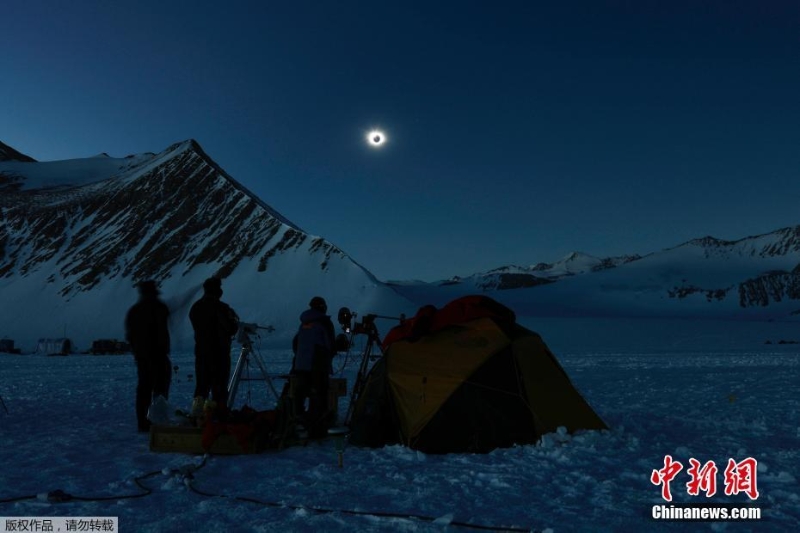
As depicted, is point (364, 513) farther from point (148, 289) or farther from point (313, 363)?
point (148, 289)

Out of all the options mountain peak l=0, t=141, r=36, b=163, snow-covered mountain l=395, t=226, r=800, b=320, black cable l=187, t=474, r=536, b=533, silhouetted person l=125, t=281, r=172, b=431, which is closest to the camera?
black cable l=187, t=474, r=536, b=533

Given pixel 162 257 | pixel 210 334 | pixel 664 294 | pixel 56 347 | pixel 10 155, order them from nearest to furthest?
pixel 210 334 → pixel 56 347 → pixel 162 257 → pixel 10 155 → pixel 664 294

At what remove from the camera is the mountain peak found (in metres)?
148

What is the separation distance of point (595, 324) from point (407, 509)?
7775 centimetres

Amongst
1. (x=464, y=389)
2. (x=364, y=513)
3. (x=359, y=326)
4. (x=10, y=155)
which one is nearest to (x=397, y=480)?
(x=364, y=513)

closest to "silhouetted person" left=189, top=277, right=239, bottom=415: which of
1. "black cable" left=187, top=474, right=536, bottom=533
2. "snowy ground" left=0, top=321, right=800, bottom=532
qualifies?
"snowy ground" left=0, top=321, right=800, bottom=532

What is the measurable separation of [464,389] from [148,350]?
4.88 metres

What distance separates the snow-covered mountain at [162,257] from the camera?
207ft

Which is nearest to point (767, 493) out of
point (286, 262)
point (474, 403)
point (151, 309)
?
point (474, 403)

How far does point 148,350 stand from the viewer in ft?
28.0

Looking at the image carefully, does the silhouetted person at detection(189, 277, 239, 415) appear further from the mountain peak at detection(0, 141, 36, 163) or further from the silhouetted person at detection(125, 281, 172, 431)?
the mountain peak at detection(0, 141, 36, 163)

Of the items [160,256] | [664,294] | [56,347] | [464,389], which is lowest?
[56,347]

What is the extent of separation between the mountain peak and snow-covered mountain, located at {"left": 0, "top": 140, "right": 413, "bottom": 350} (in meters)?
55.0

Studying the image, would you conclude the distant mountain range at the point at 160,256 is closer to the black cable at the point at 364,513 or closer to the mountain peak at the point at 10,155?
the mountain peak at the point at 10,155
